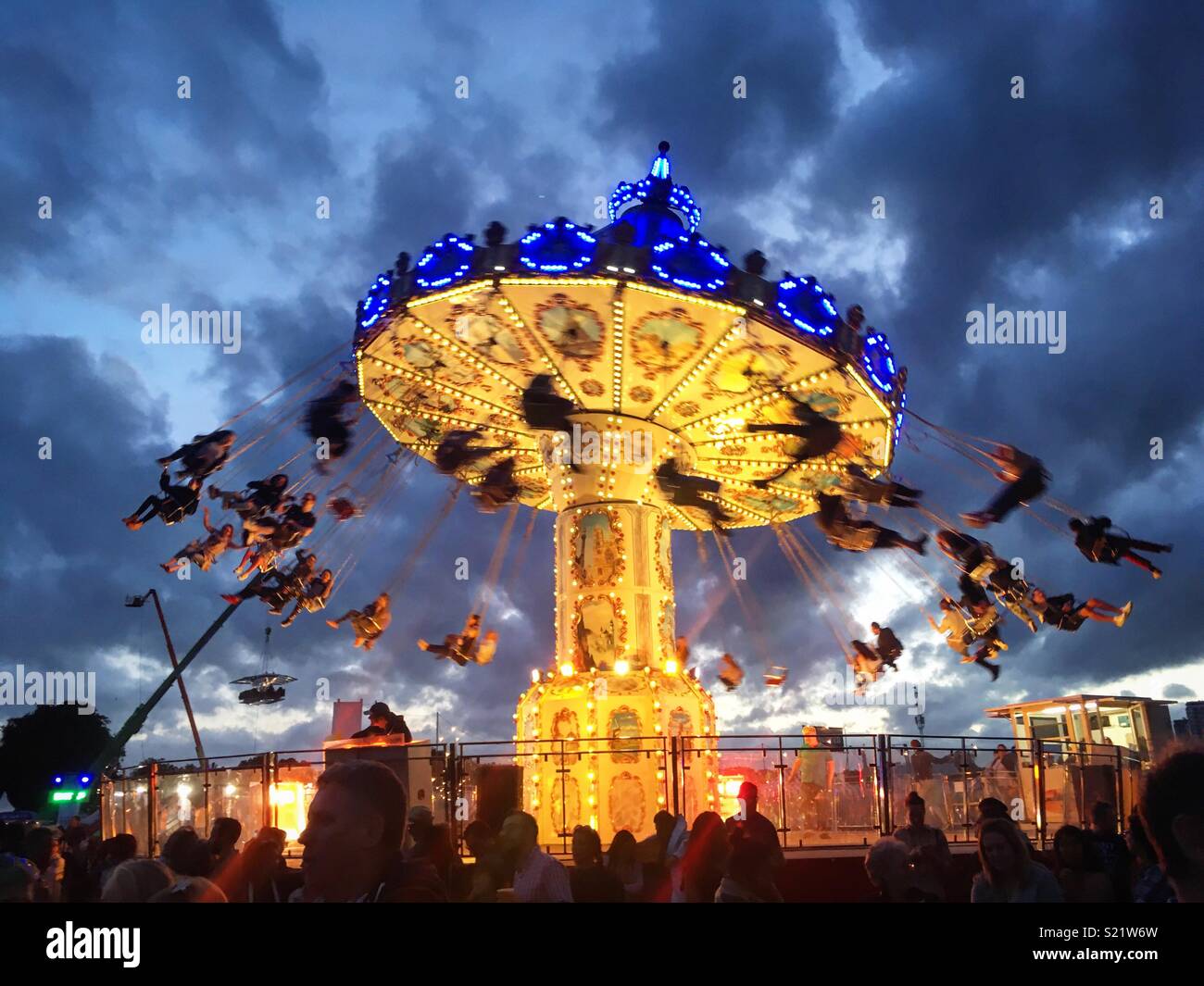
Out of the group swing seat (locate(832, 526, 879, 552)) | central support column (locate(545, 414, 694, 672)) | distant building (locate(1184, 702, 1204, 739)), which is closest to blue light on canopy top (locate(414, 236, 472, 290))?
central support column (locate(545, 414, 694, 672))

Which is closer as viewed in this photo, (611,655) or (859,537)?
(859,537)

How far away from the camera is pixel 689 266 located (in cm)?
1362

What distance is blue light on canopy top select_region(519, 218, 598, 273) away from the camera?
13.3 m

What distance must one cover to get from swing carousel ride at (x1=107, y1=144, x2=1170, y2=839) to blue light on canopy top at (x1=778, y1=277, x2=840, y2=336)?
0.03m

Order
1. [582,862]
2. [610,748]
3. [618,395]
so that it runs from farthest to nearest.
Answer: [618,395] → [610,748] → [582,862]

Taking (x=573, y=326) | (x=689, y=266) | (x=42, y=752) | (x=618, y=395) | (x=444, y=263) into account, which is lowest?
(x=42, y=752)

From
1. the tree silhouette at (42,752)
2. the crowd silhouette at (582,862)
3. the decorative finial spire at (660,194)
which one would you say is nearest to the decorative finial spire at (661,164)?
the decorative finial spire at (660,194)

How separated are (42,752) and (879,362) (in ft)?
158

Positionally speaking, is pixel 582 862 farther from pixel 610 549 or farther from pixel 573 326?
pixel 610 549

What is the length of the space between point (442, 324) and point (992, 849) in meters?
12.0

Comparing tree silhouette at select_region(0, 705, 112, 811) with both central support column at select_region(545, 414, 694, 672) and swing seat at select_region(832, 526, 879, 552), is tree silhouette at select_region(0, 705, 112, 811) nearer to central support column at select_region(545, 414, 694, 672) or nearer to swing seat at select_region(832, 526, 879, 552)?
central support column at select_region(545, 414, 694, 672)

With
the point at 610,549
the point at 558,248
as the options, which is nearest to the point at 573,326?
the point at 558,248

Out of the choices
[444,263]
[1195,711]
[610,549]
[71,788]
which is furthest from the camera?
[1195,711]
